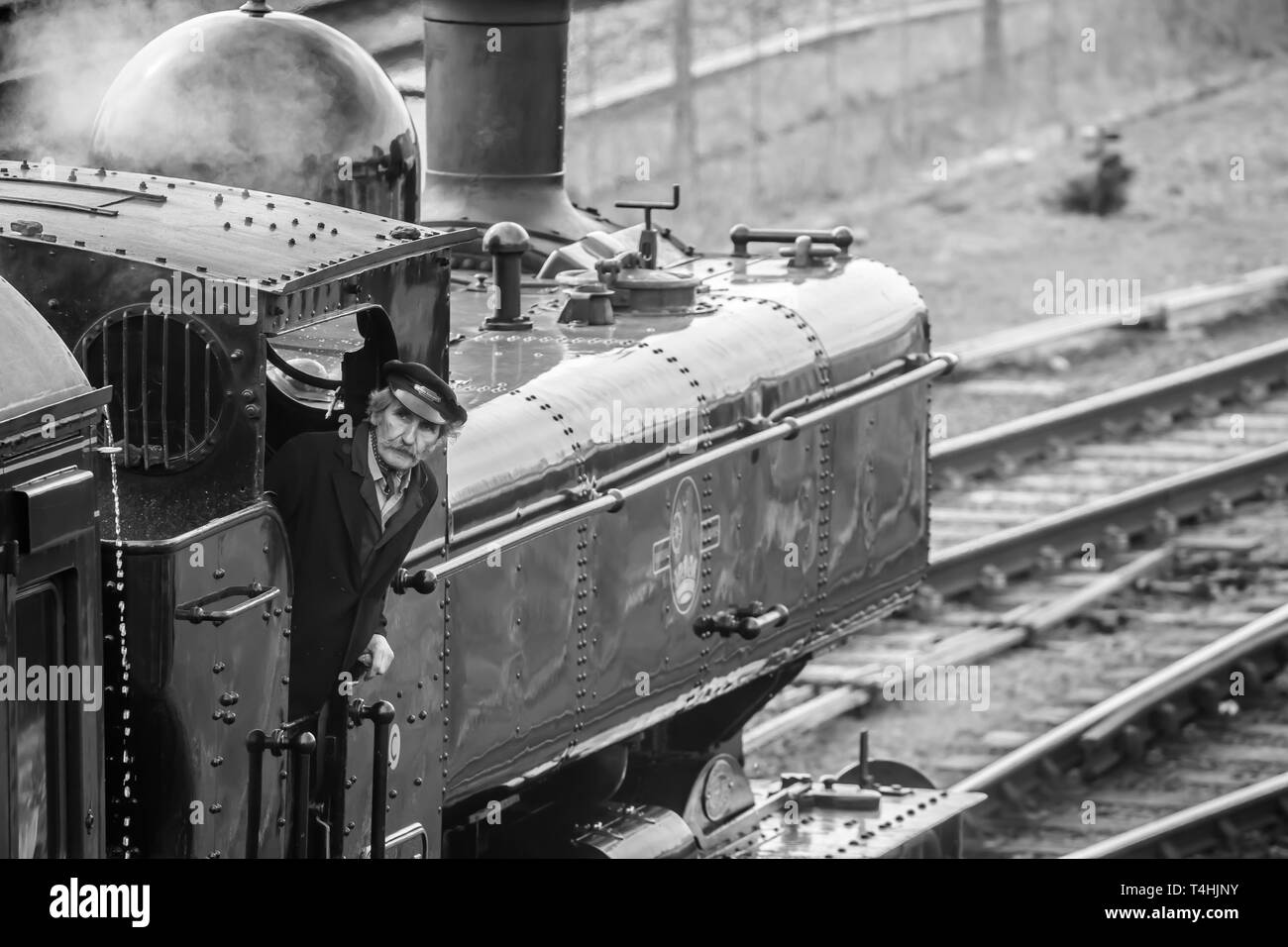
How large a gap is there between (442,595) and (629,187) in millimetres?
12361

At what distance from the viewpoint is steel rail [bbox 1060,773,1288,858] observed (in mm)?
8586

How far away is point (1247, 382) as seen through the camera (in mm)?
15125

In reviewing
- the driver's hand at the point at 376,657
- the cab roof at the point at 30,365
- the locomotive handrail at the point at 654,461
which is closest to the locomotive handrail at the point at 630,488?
the locomotive handrail at the point at 654,461

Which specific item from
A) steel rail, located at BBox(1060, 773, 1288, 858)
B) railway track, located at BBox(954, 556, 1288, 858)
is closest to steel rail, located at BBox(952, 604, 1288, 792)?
railway track, located at BBox(954, 556, 1288, 858)

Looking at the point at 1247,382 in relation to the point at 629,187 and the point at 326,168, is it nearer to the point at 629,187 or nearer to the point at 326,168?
the point at 629,187

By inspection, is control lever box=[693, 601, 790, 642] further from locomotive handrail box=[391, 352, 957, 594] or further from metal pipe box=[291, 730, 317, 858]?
metal pipe box=[291, 730, 317, 858]

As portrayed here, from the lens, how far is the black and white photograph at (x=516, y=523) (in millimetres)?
4512

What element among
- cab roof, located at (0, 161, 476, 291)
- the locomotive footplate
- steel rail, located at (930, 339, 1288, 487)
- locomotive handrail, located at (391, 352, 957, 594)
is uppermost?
cab roof, located at (0, 161, 476, 291)

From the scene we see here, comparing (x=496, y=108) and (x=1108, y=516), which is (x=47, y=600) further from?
(x=1108, y=516)

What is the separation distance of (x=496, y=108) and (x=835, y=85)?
44.8 feet

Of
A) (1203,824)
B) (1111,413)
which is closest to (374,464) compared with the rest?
(1203,824)

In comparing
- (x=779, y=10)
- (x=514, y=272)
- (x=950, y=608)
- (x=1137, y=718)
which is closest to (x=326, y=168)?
(x=514, y=272)

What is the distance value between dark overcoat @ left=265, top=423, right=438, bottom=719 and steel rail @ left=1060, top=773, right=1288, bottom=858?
4.19 m

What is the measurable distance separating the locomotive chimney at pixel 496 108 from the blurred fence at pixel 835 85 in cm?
825
